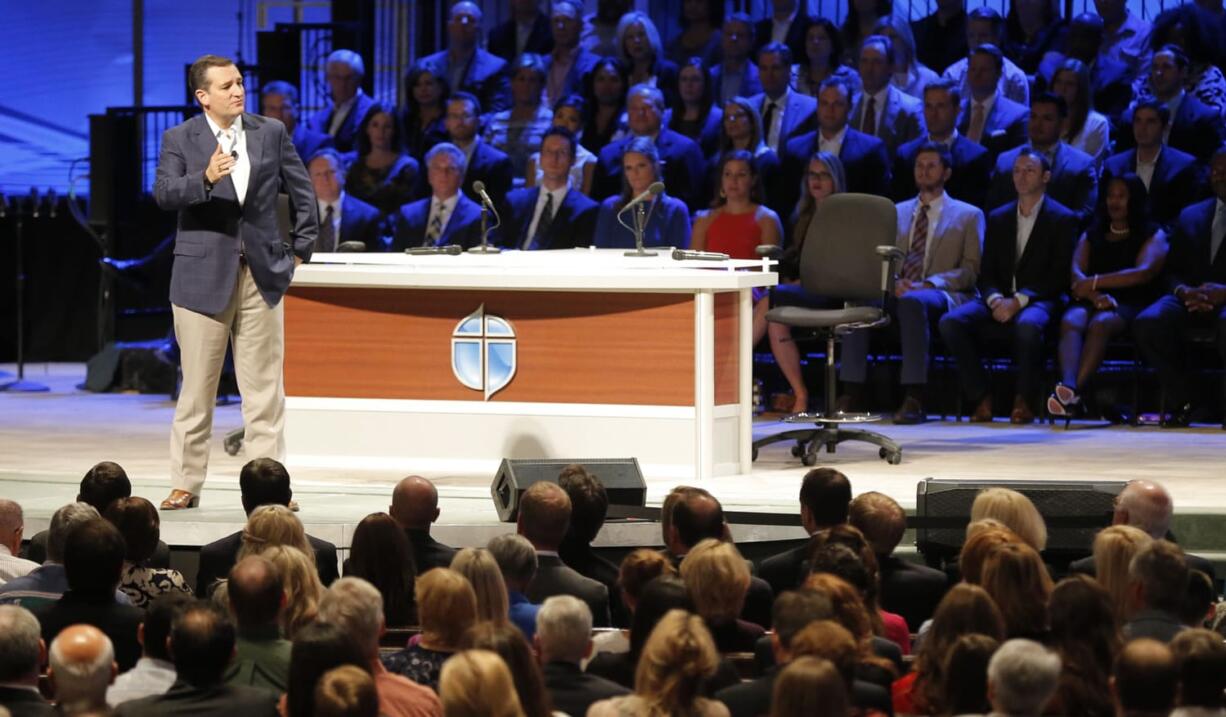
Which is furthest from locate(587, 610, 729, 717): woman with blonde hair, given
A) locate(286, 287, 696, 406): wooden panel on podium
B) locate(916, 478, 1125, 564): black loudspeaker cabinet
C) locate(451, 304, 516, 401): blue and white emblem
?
locate(451, 304, 516, 401): blue and white emblem

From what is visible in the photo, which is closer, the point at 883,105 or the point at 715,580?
the point at 715,580

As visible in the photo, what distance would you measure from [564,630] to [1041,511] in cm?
210

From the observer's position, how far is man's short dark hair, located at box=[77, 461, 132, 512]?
195 inches

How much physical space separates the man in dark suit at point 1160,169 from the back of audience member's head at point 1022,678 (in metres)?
5.91

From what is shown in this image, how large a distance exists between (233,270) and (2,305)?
23.2 feet

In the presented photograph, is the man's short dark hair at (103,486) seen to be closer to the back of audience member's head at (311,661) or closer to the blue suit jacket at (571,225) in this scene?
the back of audience member's head at (311,661)

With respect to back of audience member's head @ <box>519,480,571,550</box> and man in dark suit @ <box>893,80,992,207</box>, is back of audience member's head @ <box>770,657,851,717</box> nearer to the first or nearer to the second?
back of audience member's head @ <box>519,480,571,550</box>

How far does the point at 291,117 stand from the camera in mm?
9969

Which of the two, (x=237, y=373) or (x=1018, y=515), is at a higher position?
(x=237, y=373)

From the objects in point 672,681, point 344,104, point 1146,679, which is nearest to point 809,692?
point 672,681

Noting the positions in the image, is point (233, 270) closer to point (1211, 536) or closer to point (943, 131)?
point (1211, 536)

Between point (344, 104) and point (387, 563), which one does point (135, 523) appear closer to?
point (387, 563)

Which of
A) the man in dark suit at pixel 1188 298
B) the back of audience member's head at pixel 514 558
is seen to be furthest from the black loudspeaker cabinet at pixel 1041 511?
the man in dark suit at pixel 1188 298

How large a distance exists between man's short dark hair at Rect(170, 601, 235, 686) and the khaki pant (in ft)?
8.22
